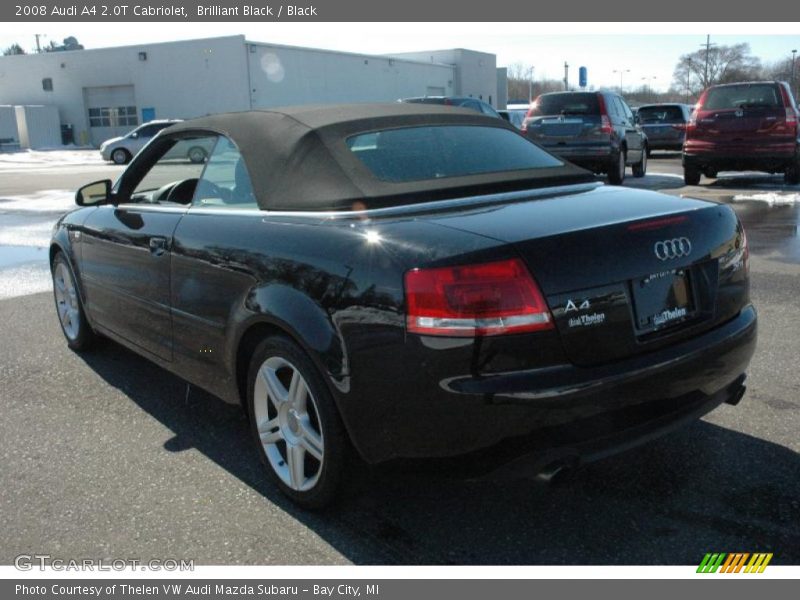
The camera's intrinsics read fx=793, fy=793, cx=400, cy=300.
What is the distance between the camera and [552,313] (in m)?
2.56

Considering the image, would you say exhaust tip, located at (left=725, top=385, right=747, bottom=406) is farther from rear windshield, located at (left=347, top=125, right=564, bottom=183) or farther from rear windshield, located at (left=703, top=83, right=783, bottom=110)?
rear windshield, located at (left=703, top=83, right=783, bottom=110)

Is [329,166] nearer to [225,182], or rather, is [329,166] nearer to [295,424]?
[225,182]

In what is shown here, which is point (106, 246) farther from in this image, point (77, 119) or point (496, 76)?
point (496, 76)

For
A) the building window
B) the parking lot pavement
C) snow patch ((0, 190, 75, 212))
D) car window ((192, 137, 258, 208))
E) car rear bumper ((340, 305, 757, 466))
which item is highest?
the building window

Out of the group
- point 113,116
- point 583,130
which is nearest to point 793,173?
point 583,130

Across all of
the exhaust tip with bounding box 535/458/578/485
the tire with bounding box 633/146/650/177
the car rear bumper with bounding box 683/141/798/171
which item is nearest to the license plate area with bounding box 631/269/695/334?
the exhaust tip with bounding box 535/458/578/485

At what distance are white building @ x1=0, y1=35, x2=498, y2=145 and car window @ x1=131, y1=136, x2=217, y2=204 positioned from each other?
125 feet

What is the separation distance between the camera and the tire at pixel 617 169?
1418 cm

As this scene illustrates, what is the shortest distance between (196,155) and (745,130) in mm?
11602

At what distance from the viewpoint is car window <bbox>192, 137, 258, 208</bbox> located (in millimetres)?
3539

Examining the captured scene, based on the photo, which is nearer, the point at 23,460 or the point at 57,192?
the point at 23,460

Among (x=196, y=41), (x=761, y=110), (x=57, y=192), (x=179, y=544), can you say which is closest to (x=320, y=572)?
(x=179, y=544)

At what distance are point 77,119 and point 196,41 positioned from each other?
35.8ft

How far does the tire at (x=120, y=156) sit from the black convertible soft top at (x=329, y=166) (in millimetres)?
28078
